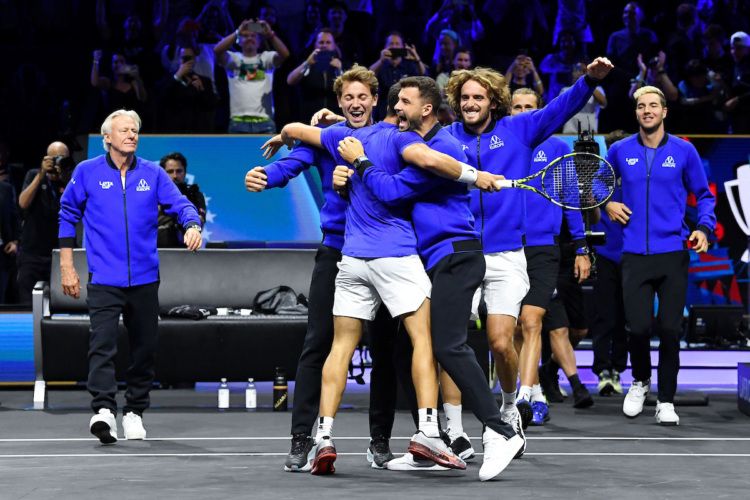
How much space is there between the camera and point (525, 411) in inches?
307

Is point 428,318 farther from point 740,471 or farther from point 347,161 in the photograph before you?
point 740,471

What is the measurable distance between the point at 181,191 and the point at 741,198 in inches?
207

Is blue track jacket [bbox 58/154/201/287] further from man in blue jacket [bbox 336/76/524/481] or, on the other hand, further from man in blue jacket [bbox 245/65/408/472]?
man in blue jacket [bbox 336/76/524/481]

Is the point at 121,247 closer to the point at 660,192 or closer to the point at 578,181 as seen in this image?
the point at 578,181

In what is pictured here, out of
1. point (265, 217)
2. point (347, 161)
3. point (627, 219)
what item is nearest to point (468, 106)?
point (347, 161)

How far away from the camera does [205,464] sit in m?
6.59

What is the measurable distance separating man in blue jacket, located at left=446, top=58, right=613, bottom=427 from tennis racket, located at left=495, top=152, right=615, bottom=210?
211mm

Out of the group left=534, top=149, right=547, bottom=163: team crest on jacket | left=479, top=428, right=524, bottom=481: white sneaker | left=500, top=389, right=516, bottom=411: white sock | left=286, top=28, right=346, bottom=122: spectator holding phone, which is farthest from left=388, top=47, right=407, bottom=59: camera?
left=479, top=428, right=524, bottom=481: white sneaker

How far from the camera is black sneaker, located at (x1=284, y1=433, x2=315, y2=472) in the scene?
6250 mm

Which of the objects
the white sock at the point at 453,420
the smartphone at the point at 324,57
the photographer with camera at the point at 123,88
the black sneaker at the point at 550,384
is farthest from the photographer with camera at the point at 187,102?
the white sock at the point at 453,420

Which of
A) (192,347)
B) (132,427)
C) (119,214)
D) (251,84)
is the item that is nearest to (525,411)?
(132,427)

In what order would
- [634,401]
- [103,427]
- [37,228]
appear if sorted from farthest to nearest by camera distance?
[37,228]
[634,401]
[103,427]

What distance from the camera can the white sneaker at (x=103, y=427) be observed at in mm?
7434

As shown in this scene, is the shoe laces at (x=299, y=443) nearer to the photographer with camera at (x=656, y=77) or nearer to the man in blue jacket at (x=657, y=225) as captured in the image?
the man in blue jacket at (x=657, y=225)
